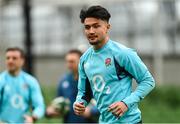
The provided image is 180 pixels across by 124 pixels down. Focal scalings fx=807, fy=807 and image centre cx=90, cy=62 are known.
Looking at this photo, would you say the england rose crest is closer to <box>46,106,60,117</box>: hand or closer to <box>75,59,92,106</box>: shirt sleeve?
<box>75,59,92,106</box>: shirt sleeve

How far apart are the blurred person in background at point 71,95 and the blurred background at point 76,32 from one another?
10.3 m

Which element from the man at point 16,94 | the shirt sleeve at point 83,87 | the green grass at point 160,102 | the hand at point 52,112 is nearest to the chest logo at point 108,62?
the shirt sleeve at point 83,87

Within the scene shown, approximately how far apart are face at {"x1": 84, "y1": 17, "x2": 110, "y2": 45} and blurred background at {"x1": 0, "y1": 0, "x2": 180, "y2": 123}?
1457cm

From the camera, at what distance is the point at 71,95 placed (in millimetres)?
12938

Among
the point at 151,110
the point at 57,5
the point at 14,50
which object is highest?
the point at 14,50

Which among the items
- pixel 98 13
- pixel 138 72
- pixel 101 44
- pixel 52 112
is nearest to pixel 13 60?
pixel 52 112

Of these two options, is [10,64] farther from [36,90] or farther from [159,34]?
[159,34]

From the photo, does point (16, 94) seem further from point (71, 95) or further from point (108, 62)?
point (108, 62)

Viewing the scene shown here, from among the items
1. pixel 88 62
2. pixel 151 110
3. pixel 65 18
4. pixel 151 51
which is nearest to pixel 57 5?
pixel 65 18

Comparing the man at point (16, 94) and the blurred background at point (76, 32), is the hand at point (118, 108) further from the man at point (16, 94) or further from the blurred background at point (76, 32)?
the blurred background at point (76, 32)

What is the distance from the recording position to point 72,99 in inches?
510

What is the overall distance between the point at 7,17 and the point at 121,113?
21527 millimetres

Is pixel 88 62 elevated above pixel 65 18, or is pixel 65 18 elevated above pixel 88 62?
pixel 88 62

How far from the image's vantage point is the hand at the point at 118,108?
8.34 metres
